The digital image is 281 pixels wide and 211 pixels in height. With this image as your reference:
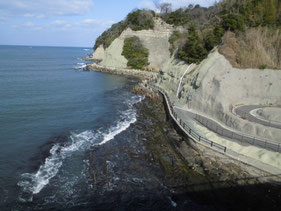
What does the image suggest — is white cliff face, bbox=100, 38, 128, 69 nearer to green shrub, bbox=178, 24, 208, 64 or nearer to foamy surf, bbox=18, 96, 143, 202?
green shrub, bbox=178, 24, 208, 64

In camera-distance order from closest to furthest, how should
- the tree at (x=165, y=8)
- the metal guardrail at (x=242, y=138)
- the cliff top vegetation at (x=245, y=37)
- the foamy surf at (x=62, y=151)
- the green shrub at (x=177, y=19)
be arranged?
the foamy surf at (x=62, y=151), the metal guardrail at (x=242, y=138), the cliff top vegetation at (x=245, y=37), the green shrub at (x=177, y=19), the tree at (x=165, y=8)

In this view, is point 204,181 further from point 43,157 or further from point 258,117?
point 43,157

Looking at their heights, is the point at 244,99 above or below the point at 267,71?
below

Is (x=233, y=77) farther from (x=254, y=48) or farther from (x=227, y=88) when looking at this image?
(x=254, y=48)

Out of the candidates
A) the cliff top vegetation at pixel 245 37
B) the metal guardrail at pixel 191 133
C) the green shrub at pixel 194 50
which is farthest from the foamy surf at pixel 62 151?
the cliff top vegetation at pixel 245 37

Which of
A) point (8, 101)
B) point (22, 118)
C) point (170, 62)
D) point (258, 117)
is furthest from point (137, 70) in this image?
point (258, 117)

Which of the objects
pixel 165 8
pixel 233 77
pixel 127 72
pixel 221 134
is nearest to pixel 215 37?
pixel 233 77

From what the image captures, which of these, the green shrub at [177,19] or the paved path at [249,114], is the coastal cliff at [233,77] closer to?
the paved path at [249,114]
